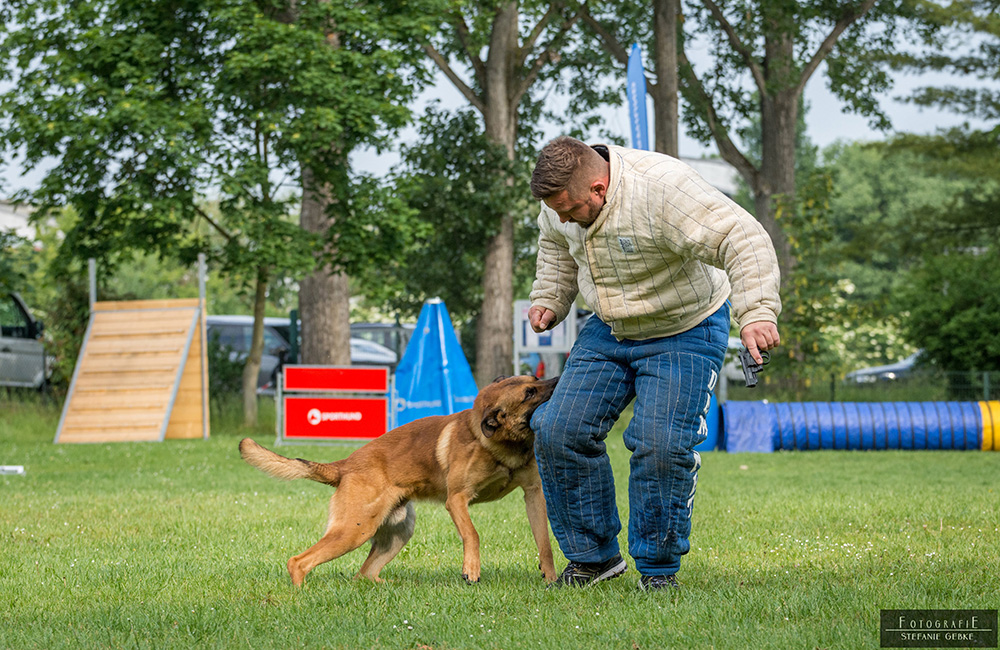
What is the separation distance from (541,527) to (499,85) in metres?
16.0

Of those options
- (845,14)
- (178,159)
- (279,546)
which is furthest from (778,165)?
(279,546)

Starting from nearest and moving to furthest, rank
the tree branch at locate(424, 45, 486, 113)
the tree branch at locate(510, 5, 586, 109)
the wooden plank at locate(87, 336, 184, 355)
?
1. the wooden plank at locate(87, 336, 184, 355)
2. the tree branch at locate(424, 45, 486, 113)
3. the tree branch at locate(510, 5, 586, 109)

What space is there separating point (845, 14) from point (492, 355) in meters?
10.9

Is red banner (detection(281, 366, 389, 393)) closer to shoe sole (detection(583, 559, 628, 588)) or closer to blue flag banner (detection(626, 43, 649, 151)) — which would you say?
blue flag banner (detection(626, 43, 649, 151))

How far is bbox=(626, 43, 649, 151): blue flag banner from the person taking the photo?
11938 mm

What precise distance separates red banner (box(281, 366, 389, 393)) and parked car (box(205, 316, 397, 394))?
6.75 meters

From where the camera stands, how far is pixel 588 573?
A: 4.54m

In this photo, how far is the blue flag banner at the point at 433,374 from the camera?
1265 centimetres

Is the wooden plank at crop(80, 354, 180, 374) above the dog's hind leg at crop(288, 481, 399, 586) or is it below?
above

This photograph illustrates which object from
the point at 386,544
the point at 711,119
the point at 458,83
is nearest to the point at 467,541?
the point at 386,544

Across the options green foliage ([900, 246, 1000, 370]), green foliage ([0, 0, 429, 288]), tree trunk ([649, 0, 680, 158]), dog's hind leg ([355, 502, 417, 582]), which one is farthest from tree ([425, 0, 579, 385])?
dog's hind leg ([355, 502, 417, 582])

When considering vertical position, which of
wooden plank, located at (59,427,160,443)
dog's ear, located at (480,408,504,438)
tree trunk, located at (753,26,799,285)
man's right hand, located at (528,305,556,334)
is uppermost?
tree trunk, located at (753,26,799,285)

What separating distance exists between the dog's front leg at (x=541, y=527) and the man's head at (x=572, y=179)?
1385mm

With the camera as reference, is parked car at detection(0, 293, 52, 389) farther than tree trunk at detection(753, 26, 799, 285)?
No
